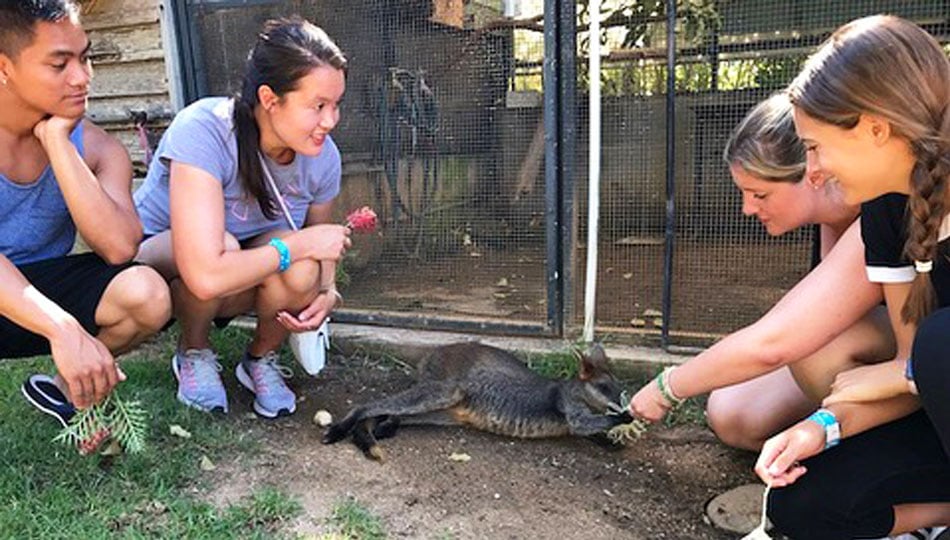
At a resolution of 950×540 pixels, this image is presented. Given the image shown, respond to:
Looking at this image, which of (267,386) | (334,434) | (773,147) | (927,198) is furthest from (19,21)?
(927,198)

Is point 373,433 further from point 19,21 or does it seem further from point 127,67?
point 127,67

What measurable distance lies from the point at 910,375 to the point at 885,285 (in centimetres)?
21

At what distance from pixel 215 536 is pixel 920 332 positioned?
1801 millimetres

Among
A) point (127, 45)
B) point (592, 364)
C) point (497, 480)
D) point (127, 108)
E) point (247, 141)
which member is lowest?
point (497, 480)

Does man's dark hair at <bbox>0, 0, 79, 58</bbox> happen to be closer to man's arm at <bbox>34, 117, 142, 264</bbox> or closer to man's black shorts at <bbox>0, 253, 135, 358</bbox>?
man's arm at <bbox>34, 117, 142, 264</bbox>

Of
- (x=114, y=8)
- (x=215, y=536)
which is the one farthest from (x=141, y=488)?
(x=114, y=8)

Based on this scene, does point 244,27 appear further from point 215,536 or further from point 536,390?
point 215,536

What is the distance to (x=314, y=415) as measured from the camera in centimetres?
298

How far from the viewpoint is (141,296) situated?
2.43m

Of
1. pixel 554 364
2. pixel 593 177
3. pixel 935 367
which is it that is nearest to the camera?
pixel 935 367

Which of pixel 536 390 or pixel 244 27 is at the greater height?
pixel 244 27

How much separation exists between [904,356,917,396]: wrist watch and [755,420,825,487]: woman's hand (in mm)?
214

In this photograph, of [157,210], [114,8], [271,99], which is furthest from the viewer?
[114,8]

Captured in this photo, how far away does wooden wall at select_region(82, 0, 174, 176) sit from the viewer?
393 cm
